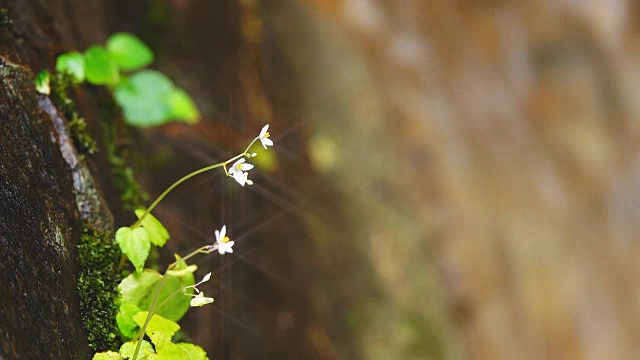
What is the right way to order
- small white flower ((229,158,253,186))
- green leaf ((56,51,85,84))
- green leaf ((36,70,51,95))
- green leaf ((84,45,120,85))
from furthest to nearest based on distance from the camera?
1. green leaf ((84,45,120,85))
2. green leaf ((56,51,85,84))
3. green leaf ((36,70,51,95))
4. small white flower ((229,158,253,186))

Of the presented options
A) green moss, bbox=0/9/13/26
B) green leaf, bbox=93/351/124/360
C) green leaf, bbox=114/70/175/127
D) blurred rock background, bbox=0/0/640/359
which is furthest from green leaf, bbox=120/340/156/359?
blurred rock background, bbox=0/0/640/359

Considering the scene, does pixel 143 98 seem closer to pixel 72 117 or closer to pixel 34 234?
pixel 72 117

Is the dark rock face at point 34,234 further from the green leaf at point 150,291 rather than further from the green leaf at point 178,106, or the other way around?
the green leaf at point 178,106

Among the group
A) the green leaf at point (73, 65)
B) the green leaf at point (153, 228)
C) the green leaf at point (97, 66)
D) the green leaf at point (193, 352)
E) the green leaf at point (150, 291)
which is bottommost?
the green leaf at point (193, 352)

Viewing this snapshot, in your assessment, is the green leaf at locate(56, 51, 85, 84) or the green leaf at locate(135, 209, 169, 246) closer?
the green leaf at locate(135, 209, 169, 246)

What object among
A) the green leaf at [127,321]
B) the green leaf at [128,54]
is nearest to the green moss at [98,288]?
the green leaf at [127,321]

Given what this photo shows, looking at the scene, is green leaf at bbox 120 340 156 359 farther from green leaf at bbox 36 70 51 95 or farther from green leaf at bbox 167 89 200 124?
green leaf at bbox 167 89 200 124
